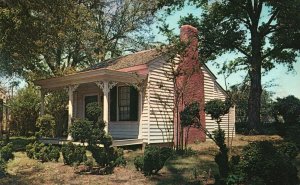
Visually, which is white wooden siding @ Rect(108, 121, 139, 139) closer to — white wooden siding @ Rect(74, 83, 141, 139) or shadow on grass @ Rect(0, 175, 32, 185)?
white wooden siding @ Rect(74, 83, 141, 139)

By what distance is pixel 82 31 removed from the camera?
30.1m

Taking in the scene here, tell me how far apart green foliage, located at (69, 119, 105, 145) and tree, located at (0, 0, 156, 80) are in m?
7.82

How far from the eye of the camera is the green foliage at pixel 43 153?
14234 mm

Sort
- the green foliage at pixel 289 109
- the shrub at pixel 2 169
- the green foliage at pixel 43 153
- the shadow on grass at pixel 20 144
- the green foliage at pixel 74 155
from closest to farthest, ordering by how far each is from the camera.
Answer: the shrub at pixel 2 169
the green foliage at pixel 74 155
the green foliage at pixel 43 153
the shadow on grass at pixel 20 144
the green foliage at pixel 289 109

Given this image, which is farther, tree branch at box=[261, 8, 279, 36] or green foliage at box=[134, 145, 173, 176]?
tree branch at box=[261, 8, 279, 36]

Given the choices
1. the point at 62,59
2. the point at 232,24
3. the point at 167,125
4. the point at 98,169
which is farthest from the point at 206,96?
the point at 62,59

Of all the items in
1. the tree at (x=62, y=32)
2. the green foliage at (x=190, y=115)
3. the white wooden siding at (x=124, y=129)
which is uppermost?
the tree at (x=62, y=32)

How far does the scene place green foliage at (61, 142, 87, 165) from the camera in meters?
12.7

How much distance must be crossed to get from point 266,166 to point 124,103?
11.3m

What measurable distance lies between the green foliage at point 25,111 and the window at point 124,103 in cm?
1268

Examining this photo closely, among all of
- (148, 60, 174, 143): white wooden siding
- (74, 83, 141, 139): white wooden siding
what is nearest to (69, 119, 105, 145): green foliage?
(148, 60, 174, 143): white wooden siding

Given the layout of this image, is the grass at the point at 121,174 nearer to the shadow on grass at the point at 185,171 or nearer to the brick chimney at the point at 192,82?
the shadow on grass at the point at 185,171

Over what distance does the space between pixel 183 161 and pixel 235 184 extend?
484cm

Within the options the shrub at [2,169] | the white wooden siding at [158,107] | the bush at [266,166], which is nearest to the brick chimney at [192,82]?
the white wooden siding at [158,107]
